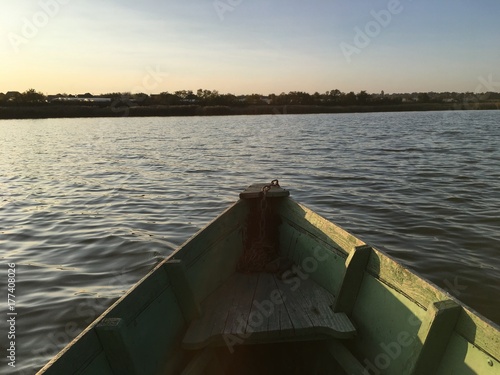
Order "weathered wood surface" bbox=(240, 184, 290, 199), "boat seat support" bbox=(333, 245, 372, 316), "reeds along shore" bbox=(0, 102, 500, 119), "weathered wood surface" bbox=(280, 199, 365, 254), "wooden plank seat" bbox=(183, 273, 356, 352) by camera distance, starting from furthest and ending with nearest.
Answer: "reeds along shore" bbox=(0, 102, 500, 119) → "weathered wood surface" bbox=(240, 184, 290, 199) → "weathered wood surface" bbox=(280, 199, 365, 254) → "boat seat support" bbox=(333, 245, 372, 316) → "wooden plank seat" bbox=(183, 273, 356, 352)

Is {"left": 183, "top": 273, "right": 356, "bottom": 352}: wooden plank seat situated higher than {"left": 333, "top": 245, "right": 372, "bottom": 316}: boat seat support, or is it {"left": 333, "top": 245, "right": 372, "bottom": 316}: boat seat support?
{"left": 333, "top": 245, "right": 372, "bottom": 316}: boat seat support

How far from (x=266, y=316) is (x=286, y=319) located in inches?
9.3

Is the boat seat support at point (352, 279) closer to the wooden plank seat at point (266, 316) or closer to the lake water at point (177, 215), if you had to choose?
the wooden plank seat at point (266, 316)

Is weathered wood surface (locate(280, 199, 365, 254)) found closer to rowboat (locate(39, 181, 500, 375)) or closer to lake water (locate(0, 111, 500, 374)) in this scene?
rowboat (locate(39, 181, 500, 375))

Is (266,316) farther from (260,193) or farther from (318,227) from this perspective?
(260,193)

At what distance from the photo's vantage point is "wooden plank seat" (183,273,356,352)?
4.00 meters

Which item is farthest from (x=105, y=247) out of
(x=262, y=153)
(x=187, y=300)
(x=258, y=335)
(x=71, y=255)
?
(x=262, y=153)

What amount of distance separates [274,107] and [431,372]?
109265mm

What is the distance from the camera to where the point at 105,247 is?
941cm

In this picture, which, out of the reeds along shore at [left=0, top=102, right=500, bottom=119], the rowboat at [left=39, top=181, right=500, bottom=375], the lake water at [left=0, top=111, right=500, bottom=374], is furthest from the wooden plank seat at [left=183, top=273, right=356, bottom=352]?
the reeds along shore at [left=0, top=102, right=500, bottom=119]

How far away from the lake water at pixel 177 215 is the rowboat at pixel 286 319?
2.78 meters

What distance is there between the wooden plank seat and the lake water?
285cm

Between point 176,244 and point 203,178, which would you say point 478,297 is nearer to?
point 176,244

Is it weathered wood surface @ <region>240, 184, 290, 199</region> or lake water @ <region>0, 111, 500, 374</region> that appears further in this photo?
lake water @ <region>0, 111, 500, 374</region>
